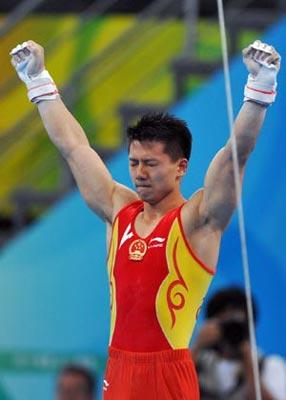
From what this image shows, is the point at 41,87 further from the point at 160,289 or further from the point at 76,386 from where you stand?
the point at 76,386

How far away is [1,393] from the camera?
885cm

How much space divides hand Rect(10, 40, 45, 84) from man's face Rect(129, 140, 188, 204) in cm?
51

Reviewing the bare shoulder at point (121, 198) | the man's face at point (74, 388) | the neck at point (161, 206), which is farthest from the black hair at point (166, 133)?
the man's face at point (74, 388)

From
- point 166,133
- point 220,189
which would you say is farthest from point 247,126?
point 166,133

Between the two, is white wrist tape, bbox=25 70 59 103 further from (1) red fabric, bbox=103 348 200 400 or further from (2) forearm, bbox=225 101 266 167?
(1) red fabric, bbox=103 348 200 400

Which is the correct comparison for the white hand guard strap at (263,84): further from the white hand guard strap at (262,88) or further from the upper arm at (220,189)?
the upper arm at (220,189)

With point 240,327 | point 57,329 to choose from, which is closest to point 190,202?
point 240,327

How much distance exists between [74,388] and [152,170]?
2195 mm

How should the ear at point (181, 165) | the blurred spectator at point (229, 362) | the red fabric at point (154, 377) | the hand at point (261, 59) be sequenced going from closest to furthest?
the hand at point (261, 59) < the red fabric at point (154, 377) < the ear at point (181, 165) < the blurred spectator at point (229, 362)

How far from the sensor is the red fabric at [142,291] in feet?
18.3

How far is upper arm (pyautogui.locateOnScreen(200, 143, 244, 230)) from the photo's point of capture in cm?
545

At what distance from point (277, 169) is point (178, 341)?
282 centimetres

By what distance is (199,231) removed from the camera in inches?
219

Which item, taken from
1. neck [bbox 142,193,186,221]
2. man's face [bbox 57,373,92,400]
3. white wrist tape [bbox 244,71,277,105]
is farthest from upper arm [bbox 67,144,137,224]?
man's face [bbox 57,373,92,400]
